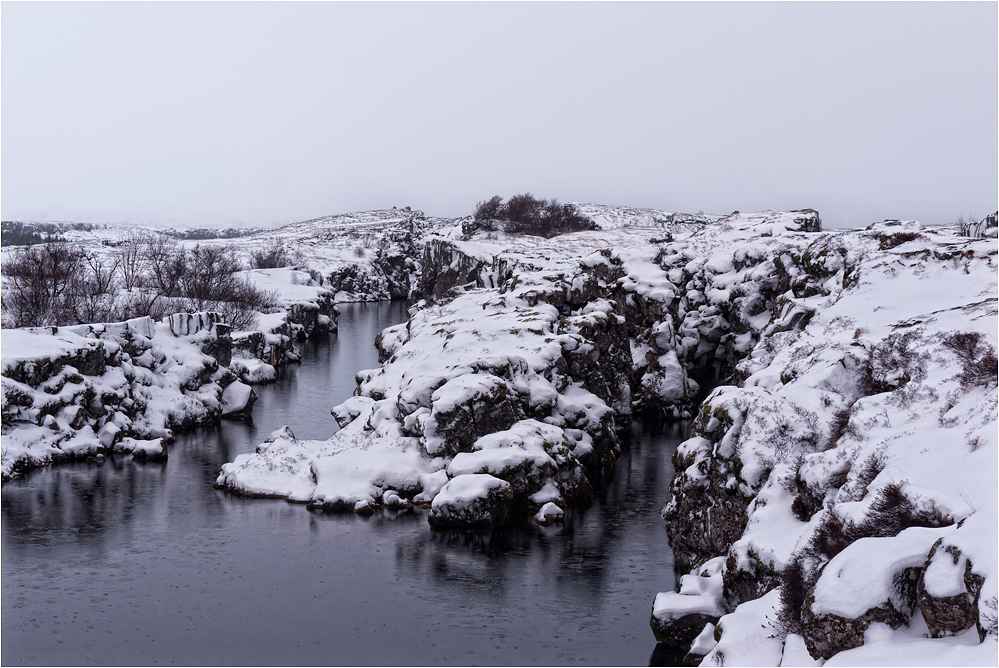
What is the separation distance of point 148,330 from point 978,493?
57081 millimetres

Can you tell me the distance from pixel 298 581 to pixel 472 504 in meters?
8.80

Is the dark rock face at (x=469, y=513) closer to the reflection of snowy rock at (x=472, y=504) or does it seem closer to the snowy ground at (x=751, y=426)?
the reflection of snowy rock at (x=472, y=504)

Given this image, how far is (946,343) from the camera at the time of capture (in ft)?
77.0

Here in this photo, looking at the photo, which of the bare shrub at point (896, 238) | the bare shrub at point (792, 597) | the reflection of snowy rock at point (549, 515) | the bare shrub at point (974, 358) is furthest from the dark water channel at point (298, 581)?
the bare shrub at point (896, 238)

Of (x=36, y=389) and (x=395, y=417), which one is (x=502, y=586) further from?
(x=36, y=389)

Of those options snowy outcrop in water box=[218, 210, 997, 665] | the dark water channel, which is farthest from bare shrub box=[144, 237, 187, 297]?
the dark water channel

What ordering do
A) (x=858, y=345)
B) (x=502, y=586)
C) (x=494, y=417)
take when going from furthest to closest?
(x=494, y=417) < (x=502, y=586) < (x=858, y=345)

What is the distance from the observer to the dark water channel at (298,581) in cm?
2373

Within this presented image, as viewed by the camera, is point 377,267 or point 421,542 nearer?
point 421,542

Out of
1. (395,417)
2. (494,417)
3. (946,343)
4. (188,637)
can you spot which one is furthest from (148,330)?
(946,343)

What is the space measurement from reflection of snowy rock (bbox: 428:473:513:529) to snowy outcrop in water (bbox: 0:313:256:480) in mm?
21216

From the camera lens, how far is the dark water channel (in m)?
23.7

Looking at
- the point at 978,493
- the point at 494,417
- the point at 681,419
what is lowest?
the point at 681,419

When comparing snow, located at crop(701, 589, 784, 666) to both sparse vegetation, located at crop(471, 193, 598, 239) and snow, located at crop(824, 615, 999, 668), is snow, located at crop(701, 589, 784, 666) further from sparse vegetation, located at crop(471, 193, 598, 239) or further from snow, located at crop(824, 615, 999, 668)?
sparse vegetation, located at crop(471, 193, 598, 239)
